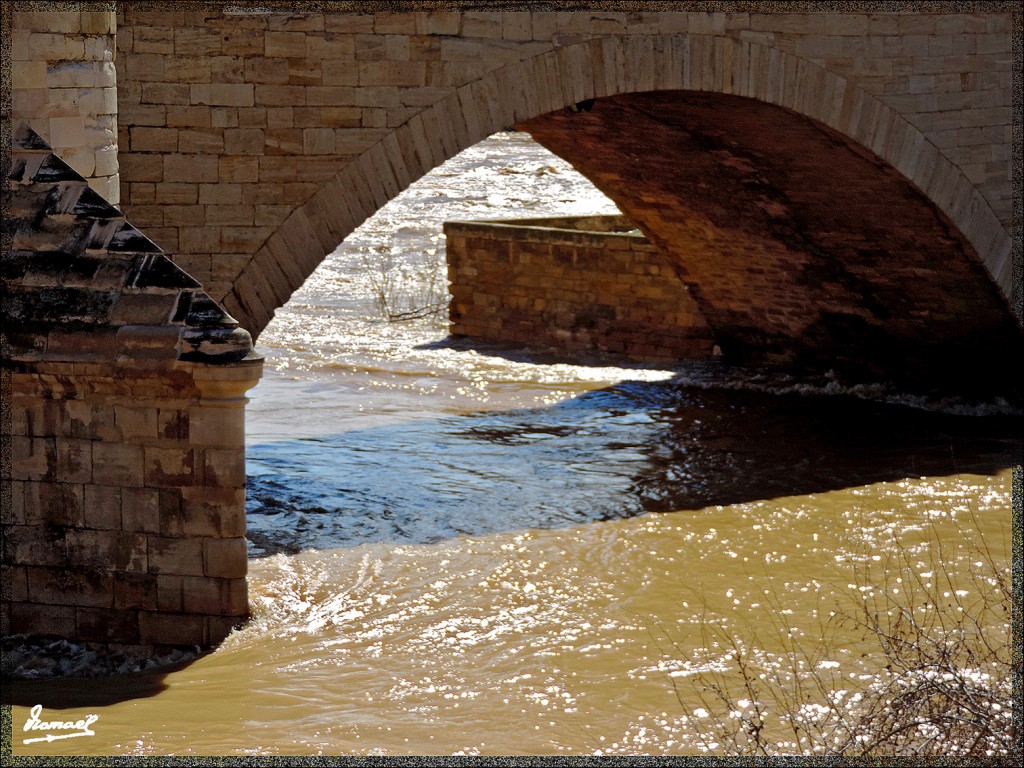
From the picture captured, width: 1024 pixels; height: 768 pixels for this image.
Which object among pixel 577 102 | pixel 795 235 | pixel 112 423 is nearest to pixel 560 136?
pixel 795 235

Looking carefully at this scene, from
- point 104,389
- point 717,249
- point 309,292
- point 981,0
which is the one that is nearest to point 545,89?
point 104,389

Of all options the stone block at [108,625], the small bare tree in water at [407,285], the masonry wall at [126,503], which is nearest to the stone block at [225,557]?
the masonry wall at [126,503]

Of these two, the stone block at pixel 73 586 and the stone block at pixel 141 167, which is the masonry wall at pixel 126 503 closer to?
the stone block at pixel 73 586

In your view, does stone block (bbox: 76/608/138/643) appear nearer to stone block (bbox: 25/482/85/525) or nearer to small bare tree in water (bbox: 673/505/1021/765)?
stone block (bbox: 25/482/85/525)

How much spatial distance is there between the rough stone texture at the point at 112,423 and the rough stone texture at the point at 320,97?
0.95m

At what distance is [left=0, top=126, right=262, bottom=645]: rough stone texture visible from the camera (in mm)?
6105

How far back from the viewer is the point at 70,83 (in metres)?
6.30

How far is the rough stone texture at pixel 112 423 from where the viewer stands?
6105 millimetres

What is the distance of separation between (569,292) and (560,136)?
340 centimetres

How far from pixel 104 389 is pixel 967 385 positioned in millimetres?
7865

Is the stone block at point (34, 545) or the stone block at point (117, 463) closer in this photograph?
the stone block at point (117, 463)

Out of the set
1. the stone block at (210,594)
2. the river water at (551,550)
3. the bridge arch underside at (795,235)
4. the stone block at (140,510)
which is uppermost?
the bridge arch underside at (795,235)

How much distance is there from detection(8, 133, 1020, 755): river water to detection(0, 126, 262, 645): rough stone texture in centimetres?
38

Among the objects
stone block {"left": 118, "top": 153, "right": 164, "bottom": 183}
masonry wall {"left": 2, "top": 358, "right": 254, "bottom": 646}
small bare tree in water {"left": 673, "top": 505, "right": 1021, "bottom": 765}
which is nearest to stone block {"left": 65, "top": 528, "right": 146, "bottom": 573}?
masonry wall {"left": 2, "top": 358, "right": 254, "bottom": 646}
